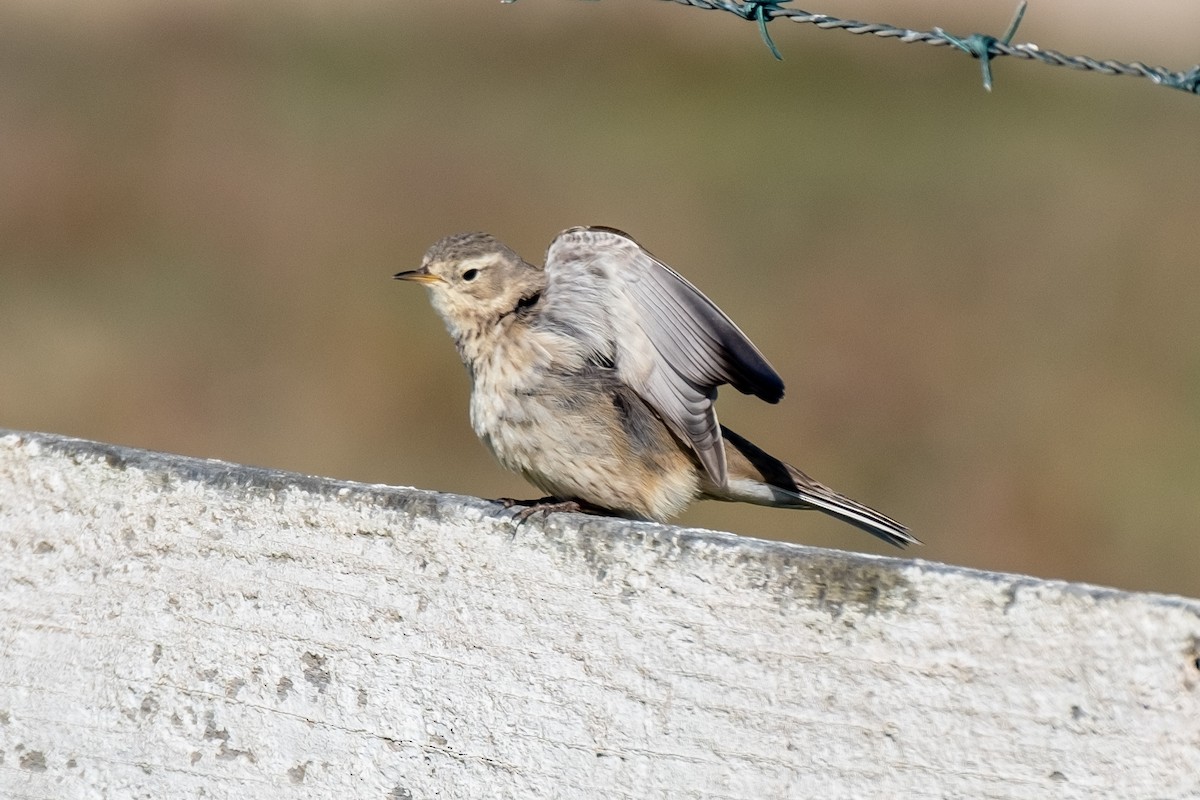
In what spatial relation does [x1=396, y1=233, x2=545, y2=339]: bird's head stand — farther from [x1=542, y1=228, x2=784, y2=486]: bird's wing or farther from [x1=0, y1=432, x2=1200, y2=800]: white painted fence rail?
[x1=0, y1=432, x2=1200, y2=800]: white painted fence rail

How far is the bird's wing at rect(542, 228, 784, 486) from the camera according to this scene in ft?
13.0

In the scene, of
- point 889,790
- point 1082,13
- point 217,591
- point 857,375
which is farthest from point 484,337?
point 1082,13

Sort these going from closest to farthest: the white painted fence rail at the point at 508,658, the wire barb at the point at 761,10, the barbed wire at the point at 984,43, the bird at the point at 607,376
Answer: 1. the white painted fence rail at the point at 508,658
2. the barbed wire at the point at 984,43
3. the wire barb at the point at 761,10
4. the bird at the point at 607,376

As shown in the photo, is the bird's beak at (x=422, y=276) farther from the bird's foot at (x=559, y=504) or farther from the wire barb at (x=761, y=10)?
the wire barb at (x=761, y=10)

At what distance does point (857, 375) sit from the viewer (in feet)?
33.0

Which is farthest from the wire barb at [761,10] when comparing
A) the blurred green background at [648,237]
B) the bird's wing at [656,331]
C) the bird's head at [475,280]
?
the blurred green background at [648,237]

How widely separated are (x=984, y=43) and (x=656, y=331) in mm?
1491

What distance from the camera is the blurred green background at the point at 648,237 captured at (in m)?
9.45

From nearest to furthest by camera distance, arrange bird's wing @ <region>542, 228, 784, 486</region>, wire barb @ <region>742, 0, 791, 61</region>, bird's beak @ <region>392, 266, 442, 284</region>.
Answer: wire barb @ <region>742, 0, 791, 61</region> < bird's wing @ <region>542, 228, 784, 486</region> < bird's beak @ <region>392, 266, 442, 284</region>

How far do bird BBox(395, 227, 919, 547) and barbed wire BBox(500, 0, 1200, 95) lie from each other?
971 millimetres

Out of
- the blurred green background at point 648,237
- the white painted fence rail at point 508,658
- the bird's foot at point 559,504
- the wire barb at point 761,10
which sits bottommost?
the white painted fence rail at point 508,658

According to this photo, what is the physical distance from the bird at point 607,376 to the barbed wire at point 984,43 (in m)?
0.97

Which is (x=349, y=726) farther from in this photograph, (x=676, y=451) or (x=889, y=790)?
(x=676, y=451)

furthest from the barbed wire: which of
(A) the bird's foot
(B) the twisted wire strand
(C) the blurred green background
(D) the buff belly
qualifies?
(C) the blurred green background
